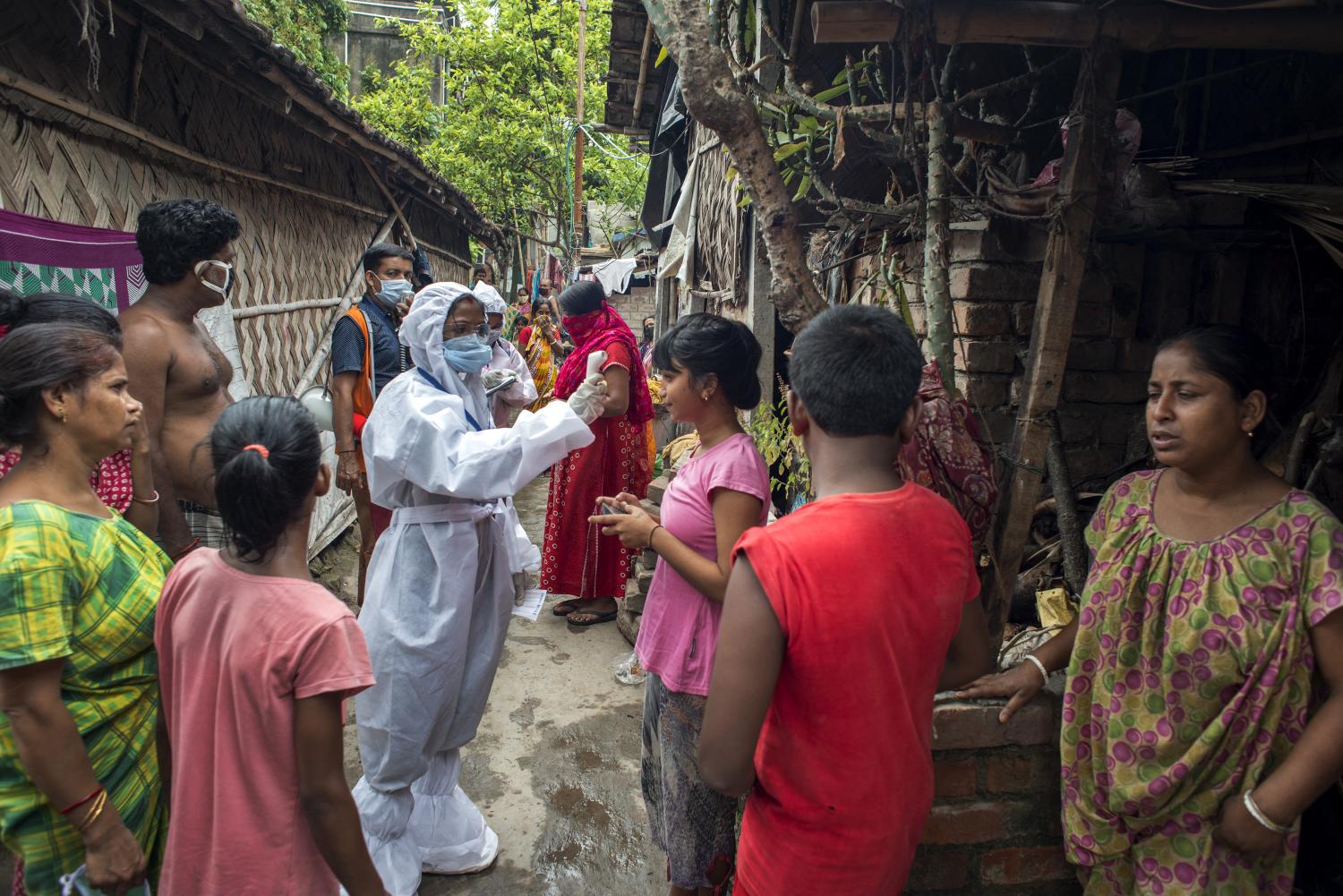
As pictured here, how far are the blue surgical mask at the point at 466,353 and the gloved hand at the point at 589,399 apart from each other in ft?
1.12

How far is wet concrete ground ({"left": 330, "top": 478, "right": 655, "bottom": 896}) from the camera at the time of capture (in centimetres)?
274

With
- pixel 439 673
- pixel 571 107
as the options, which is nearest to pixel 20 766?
pixel 439 673

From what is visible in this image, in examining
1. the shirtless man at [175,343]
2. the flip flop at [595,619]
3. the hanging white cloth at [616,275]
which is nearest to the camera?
the shirtless man at [175,343]

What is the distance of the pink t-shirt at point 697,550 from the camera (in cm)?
197

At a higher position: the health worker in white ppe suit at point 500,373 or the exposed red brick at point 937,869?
the health worker in white ppe suit at point 500,373

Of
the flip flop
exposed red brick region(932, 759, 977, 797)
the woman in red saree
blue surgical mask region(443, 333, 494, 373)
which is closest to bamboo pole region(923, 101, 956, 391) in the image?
exposed red brick region(932, 759, 977, 797)

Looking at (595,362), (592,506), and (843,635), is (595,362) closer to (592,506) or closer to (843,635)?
(843,635)

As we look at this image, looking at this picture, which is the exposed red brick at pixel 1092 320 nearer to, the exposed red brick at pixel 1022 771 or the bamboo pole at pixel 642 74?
the exposed red brick at pixel 1022 771

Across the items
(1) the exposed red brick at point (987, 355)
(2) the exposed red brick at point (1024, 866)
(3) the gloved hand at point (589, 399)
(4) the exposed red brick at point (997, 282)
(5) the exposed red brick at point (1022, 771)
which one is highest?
(4) the exposed red brick at point (997, 282)

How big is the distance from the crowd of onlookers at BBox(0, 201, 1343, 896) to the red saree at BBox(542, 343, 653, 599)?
2.57 metres

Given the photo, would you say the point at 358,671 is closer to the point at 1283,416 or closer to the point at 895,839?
the point at 895,839

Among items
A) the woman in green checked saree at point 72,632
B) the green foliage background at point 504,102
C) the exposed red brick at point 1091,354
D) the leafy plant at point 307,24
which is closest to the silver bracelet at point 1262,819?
the exposed red brick at point 1091,354

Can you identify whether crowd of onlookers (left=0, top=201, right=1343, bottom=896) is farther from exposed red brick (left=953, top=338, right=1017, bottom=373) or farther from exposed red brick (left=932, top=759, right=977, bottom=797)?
exposed red brick (left=953, top=338, right=1017, bottom=373)

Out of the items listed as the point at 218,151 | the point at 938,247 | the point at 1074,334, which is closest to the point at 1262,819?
the point at 938,247
